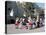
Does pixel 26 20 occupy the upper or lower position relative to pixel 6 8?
A: lower

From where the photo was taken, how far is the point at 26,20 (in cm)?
148

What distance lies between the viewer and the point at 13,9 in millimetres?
1462

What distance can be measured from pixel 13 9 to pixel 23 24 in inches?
11.1

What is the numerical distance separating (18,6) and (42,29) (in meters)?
0.53

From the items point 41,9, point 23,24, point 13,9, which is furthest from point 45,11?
point 13,9

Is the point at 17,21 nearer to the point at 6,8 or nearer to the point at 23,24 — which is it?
the point at 23,24
